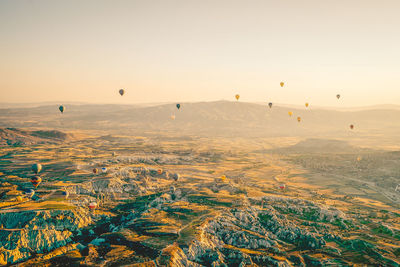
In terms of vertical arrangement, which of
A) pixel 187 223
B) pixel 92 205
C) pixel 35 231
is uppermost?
pixel 92 205


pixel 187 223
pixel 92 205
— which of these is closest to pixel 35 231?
pixel 92 205

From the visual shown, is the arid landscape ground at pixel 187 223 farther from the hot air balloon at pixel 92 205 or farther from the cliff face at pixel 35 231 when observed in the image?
the hot air balloon at pixel 92 205

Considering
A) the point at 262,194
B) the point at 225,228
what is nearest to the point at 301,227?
the point at 225,228

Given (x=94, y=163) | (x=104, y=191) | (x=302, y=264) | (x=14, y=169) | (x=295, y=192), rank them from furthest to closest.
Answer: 1. (x=94, y=163)
2. (x=14, y=169)
3. (x=295, y=192)
4. (x=104, y=191)
5. (x=302, y=264)

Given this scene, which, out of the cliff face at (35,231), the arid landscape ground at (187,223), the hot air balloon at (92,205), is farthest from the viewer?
the hot air balloon at (92,205)

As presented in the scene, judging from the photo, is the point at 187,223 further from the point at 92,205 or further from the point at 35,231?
the point at 35,231

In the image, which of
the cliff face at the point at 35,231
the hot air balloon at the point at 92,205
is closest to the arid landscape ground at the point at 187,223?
the cliff face at the point at 35,231

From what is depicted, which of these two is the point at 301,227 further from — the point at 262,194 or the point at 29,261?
the point at 29,261

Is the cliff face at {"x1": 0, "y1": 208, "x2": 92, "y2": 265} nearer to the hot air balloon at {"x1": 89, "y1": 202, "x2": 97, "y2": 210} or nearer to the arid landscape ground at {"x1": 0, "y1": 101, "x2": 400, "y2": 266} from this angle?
the arid landscape ground at {"x1": 0, "y1": 101, "x2": 400, "y2": 266}
